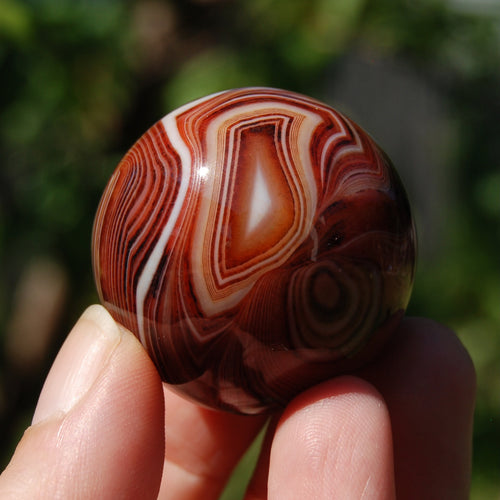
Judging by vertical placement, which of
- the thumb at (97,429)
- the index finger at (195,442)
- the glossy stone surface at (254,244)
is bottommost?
the index finger at (195,442)

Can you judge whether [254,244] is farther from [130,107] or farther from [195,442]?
[130,107]

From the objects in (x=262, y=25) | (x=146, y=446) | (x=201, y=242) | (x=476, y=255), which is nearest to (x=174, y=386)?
(x=146, y=446)

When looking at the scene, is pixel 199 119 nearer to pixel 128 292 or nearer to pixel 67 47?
pixel 128 292

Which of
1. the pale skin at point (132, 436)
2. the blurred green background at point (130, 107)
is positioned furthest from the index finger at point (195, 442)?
the blurred green background at point (130, 107)

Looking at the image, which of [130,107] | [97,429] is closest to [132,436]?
[97,429]

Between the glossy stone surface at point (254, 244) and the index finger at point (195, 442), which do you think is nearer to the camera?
the glossy stone surface at point (254, 244)

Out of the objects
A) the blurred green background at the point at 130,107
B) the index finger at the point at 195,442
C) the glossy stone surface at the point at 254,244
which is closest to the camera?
the glossy stone surface at the point at 254,244

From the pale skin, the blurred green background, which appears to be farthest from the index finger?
the blurred green background

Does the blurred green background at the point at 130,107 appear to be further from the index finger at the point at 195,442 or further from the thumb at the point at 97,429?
the thumb at the point at 97,429

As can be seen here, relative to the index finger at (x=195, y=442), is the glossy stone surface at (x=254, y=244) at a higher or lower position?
higher
